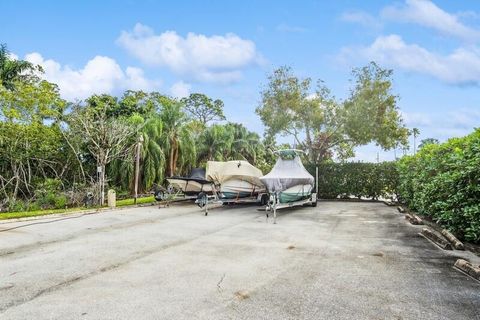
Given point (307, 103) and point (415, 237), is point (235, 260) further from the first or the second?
point (307, 103)

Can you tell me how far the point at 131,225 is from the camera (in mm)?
10047

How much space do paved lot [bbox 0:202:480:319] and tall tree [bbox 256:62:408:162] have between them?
13498mm

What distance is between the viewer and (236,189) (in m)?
15.3

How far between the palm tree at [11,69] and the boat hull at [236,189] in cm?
1530

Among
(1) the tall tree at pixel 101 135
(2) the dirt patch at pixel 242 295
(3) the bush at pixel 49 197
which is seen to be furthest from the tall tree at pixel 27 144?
(2) the dirt patch at pixel 242 295

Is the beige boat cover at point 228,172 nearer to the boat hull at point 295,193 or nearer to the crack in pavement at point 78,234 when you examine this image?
the boat hull at point 295,193

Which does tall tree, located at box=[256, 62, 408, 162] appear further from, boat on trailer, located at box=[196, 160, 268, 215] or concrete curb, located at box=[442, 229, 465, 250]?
concrete curb, located at box=[442, 229, 465, 250]

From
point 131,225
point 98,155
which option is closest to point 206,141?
point 98,155

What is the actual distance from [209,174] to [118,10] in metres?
6.94

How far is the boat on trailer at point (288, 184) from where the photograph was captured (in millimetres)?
12945

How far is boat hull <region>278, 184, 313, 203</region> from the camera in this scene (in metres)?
13.3

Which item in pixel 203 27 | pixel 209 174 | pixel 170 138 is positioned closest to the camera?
pixel 203 27

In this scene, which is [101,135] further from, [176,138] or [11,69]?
[11,69]

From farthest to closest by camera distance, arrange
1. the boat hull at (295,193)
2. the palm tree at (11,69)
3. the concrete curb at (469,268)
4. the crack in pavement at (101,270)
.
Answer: the palm tree at (11,69), the boat hull at (295,193), the concrete curb at (469,268), the crack in pavement at (101,270)
